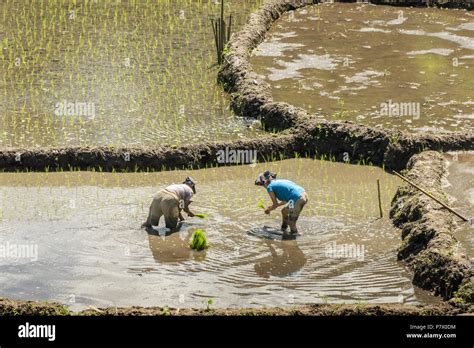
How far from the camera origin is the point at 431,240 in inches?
532

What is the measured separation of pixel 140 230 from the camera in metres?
14.7

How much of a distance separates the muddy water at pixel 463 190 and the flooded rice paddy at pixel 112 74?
3.11m

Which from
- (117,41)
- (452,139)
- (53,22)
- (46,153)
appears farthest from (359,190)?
(53,22)

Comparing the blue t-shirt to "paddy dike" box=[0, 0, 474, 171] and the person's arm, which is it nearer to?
the person's arm

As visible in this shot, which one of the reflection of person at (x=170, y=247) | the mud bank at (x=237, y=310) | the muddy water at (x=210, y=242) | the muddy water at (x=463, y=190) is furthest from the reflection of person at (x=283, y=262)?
the muddy water at (x=463, y=190)

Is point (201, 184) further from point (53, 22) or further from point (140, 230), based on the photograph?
point (53, 22)

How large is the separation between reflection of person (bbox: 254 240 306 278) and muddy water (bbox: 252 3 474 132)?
15.1ft

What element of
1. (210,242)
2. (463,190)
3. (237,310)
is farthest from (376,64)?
(237,310)

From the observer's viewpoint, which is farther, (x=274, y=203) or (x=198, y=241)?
(x=274, y=203)

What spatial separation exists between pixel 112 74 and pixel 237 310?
9831 millimetres

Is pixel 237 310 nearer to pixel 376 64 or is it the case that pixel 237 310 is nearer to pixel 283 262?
pixel 283 262

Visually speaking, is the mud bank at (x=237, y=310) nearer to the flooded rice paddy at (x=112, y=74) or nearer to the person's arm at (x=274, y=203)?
the person's arm at (x=274, y=203)

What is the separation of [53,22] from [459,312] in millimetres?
13301

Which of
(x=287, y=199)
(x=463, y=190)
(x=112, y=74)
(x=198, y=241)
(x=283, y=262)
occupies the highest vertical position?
(x=112, y=74)
